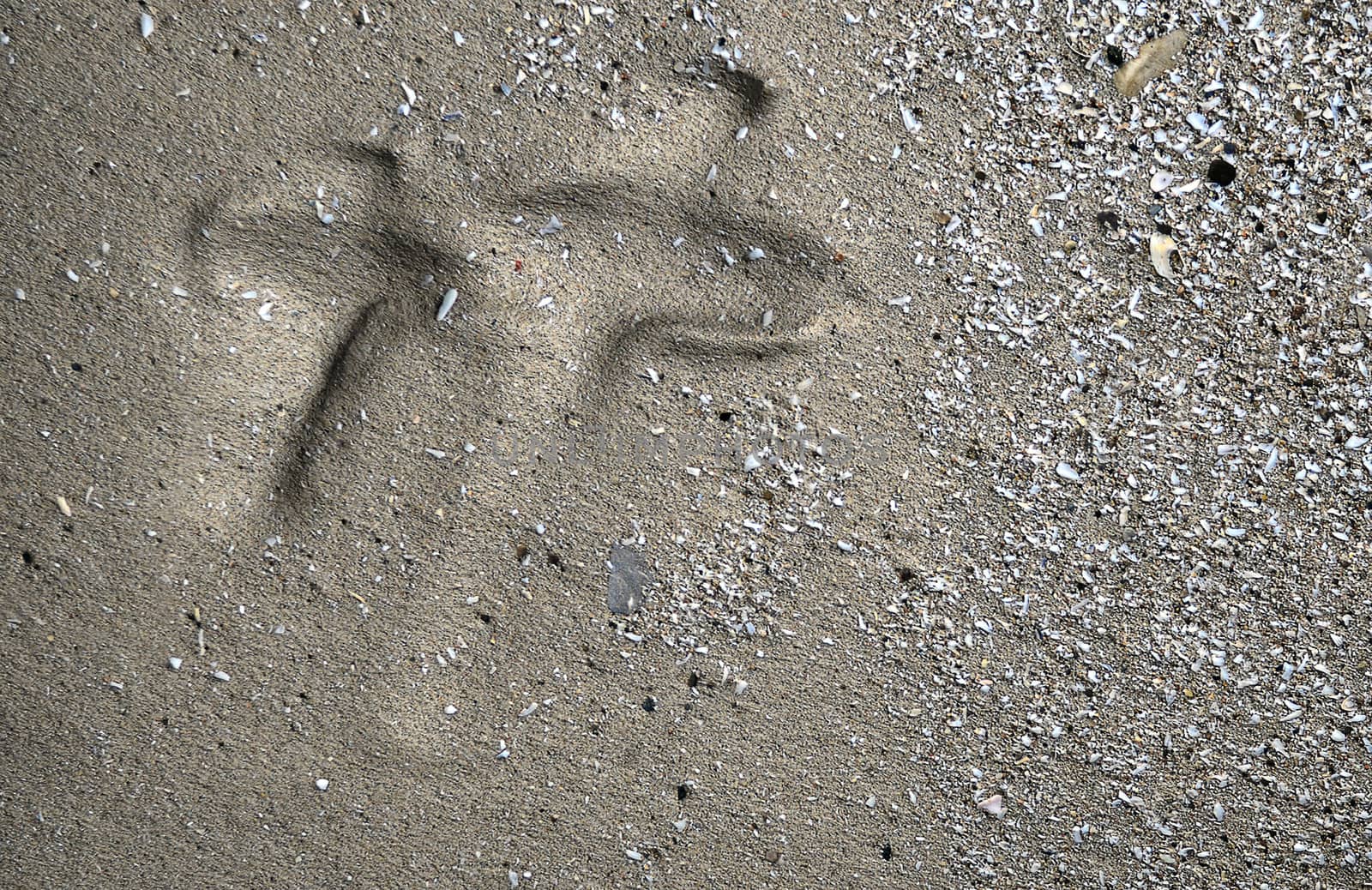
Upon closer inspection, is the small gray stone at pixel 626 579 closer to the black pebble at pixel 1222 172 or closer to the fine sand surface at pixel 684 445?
the fine sand surface at pixel 684 445

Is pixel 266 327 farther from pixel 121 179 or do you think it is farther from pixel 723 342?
pixel 723 342

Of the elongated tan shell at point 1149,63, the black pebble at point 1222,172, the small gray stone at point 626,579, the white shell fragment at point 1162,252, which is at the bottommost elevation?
the small gray stone at point 626,579

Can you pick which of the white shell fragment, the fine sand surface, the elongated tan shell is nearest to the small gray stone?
the fine sand surface

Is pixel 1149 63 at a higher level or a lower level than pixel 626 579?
higher

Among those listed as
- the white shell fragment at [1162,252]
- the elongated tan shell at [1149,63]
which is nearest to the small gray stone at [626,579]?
the white shell fragment at [1162,252]

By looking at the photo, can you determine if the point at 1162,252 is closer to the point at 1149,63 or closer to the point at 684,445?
the point at 1149,63

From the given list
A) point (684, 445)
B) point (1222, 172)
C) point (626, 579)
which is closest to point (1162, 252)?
point (1222, 172)
